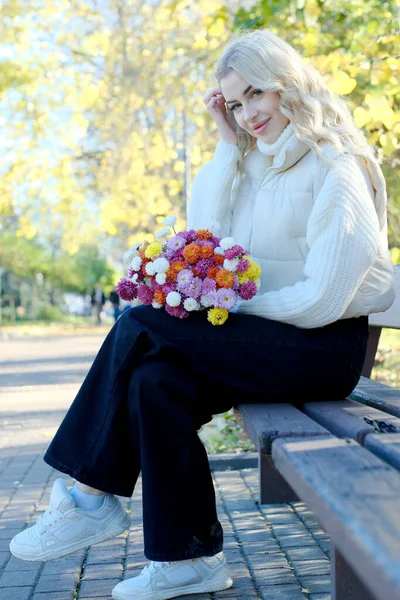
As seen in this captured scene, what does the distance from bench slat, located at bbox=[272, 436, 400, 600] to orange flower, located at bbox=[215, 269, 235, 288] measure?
693 millimetres

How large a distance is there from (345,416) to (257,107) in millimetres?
1165

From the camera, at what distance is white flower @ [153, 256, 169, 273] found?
2609mm

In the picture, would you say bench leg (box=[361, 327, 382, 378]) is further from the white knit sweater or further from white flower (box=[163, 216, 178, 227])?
white flower (box=[163, 216, 178, 227])

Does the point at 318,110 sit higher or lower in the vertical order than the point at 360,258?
higher

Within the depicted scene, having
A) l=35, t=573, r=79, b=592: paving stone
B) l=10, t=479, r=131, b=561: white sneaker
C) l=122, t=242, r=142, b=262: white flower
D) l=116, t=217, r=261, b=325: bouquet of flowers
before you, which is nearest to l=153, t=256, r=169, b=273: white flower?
l=116, t=217, r=261, b=325: bouquet of flowers

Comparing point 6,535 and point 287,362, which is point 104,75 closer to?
point 6,535

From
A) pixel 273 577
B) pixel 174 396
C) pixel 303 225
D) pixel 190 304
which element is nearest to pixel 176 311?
pixel 190 304

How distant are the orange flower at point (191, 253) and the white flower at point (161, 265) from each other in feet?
0.21

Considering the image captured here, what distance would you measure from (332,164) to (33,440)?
13.5 ft

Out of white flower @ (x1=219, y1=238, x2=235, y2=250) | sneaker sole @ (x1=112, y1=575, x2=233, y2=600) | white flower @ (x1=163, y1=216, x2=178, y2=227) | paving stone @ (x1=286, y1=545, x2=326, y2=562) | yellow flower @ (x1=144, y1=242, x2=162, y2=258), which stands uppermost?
white flower @ (x1=163, y1=216, x2=178, y2=227)

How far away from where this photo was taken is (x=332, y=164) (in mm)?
2664

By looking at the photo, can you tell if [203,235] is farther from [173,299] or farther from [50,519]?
[50,519]

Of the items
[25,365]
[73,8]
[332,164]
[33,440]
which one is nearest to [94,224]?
[25,365]

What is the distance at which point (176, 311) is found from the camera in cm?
252
